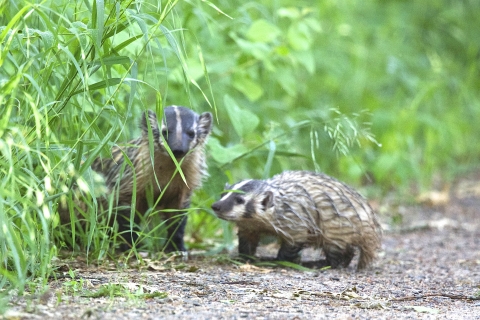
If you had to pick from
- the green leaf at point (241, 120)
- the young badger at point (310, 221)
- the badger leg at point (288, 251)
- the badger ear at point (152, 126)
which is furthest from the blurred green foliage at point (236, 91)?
the badger leg at point (288, 251)

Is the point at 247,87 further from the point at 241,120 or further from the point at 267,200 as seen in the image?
the point at 267,200

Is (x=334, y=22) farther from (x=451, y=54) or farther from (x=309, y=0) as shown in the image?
(x=451, y=54)

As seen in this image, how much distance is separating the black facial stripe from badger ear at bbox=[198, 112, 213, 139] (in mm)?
550

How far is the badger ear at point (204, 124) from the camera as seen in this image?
5195 mm

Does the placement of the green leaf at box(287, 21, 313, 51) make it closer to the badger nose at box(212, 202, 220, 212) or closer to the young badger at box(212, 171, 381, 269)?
the young badger at box(212, 171, 381, 269)

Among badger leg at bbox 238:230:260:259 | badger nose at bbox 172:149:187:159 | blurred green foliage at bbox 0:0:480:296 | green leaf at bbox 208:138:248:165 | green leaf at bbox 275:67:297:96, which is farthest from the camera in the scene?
green leaf at bbox 275:67:297:96

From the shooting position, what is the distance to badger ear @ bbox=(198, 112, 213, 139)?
17.0 feet

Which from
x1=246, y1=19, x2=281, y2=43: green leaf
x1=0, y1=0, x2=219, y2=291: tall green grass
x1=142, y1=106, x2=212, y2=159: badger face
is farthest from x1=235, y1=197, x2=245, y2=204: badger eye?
x1=246, y1=19, x2=281, y2=43: green leaf

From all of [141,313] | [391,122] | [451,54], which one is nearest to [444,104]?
[451,54]

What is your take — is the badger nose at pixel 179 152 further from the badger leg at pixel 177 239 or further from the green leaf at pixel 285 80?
the green leaf at pixel 285 80

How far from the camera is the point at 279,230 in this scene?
5.33 m

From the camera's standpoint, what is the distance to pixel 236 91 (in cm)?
742

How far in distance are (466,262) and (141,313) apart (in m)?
3.37

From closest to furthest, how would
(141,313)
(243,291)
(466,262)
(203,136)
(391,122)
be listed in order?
(141,313), (243,291), (203,136), (466,262), (391,122)
